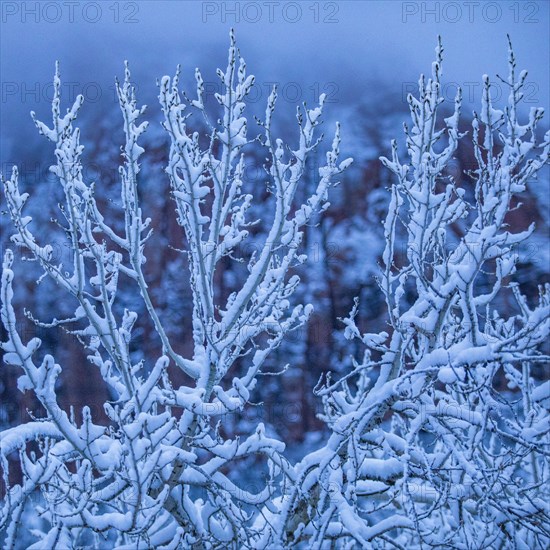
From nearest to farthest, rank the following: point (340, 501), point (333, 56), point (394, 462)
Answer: point (340, 501)
point (394, 462)
point (333, 56)

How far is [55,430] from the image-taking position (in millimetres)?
3836

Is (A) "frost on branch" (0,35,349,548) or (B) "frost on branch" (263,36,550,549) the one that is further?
(A) "frost on branch" (0,35,349,548)

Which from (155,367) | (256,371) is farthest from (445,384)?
(155,367)

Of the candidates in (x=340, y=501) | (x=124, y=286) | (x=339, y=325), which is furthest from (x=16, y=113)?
(x=340, y=501)

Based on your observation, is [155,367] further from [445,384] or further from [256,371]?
[445,384]

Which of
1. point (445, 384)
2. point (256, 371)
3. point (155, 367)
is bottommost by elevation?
point (256, 371)

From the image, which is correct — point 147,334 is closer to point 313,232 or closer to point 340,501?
→ point 313,232

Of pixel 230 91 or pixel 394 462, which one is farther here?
pixel 394 462

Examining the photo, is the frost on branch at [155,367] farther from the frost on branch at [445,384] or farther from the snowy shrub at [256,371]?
the frost on branch at [445,384]

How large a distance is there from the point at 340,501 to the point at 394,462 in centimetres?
66

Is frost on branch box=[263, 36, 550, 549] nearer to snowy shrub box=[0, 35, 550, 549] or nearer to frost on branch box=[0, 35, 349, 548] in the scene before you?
snowy shrub box=[0, 35, 550, 549]

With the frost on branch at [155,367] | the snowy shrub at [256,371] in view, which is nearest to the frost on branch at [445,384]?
the snowy shrub at [256,371]

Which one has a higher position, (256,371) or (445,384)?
(445,384)

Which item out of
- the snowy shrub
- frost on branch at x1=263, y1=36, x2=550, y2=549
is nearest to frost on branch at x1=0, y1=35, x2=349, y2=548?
the snowy shrub
